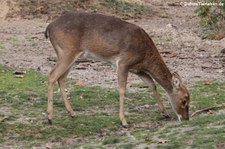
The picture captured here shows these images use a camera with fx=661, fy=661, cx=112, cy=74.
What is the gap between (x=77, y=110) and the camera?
35.9 ft

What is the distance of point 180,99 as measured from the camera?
10469 mm

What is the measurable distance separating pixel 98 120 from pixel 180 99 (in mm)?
1350

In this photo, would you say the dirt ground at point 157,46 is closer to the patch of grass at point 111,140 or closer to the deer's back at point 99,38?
the deer's back at point 99,38

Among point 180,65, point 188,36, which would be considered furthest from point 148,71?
point 188,36

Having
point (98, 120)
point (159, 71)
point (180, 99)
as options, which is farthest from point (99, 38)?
point (180, 99)

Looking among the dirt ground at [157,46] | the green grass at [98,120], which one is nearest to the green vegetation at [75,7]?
the dirt ground at [157,46]

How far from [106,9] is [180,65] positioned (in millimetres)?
7795

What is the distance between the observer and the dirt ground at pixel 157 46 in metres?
13.9

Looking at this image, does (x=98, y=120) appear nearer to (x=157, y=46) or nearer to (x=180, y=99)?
(x=180, y=99)

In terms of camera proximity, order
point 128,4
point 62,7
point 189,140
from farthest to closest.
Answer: point 128,4 < point 62,7 < point 189,140

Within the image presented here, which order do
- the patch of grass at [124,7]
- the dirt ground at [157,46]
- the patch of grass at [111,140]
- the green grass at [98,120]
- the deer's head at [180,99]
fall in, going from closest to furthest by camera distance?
1. the green grass at [98,120]
2. the patch of grass at [111,140]
3. the deer's head at [180,99]
4. the dirt ground at [157,46]
5. the patch of grass at [124,7]

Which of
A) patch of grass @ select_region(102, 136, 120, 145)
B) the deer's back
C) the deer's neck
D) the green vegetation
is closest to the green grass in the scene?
patch of grass @ select_region(102, 136, 120, 145)

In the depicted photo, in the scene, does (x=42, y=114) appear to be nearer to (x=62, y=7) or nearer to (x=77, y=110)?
(x=77, y=110)

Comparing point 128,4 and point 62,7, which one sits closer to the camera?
point 62,7
